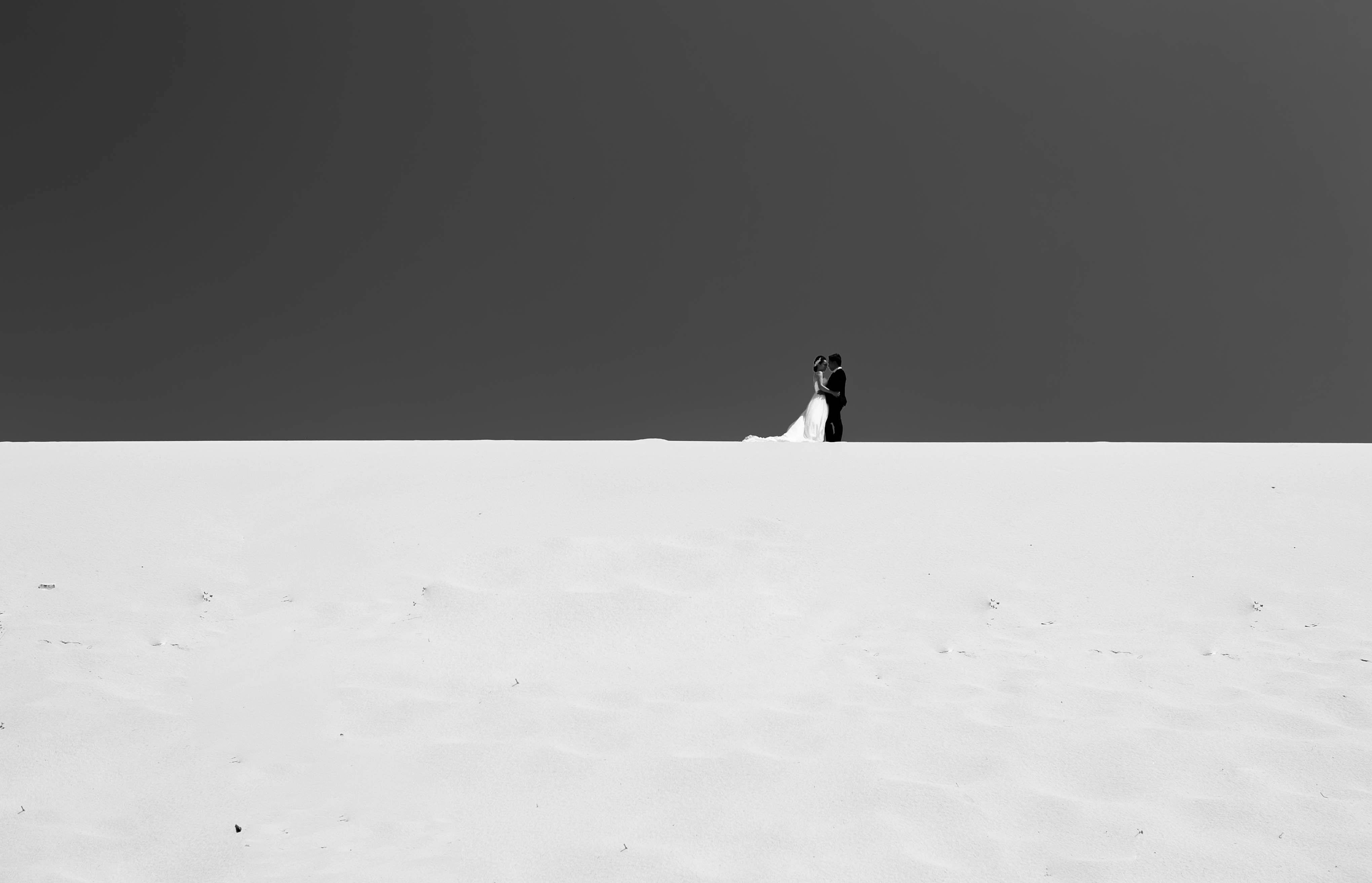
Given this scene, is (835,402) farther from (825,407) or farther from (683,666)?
(683,666)

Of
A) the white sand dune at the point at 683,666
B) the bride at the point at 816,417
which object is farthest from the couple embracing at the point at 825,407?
the white sand dune at the point at 683,666

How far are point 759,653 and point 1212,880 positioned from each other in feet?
6.23

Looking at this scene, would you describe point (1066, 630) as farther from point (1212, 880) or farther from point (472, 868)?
point (472, 868)

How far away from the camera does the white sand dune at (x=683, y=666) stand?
113 inches

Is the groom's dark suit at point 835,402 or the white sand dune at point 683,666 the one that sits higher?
the groom's dark suit at point 835,402

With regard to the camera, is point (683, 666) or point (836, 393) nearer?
point (683, 666)

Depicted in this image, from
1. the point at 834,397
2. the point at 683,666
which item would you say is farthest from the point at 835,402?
the point at 683,666

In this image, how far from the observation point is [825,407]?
9703 mm

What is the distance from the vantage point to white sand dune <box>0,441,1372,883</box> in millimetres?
2869

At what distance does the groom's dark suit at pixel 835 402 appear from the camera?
9672 mm

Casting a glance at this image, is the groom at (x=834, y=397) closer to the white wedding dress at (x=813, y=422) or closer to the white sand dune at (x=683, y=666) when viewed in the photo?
the white wedding dress at (x=813, y=422)

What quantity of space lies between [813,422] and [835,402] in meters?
0.31

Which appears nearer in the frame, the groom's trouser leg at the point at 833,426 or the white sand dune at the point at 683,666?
the white sand dune at the point at 683,666

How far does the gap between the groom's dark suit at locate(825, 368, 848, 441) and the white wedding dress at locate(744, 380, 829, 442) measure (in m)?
0.03
